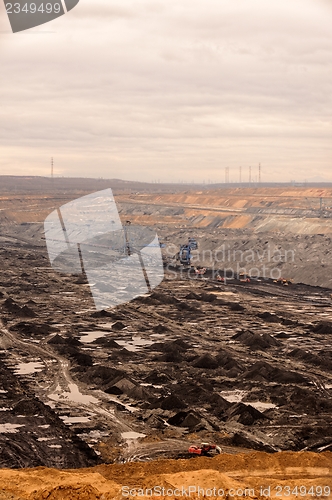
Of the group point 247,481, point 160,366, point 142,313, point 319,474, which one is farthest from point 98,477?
point 142,313

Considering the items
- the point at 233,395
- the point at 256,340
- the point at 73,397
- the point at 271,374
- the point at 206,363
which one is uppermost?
the point at 73,397

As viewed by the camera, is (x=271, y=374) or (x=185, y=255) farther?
(x=185, y=255)

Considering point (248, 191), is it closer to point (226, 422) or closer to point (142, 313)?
point (142, 313)

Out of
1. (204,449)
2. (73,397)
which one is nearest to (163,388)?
(73,397)

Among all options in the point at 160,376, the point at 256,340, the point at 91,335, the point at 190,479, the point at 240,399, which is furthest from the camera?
the point at 91,335

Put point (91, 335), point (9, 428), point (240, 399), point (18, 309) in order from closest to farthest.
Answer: point (9, 428), point (240, 399), point (91, 335), point (18, 309)

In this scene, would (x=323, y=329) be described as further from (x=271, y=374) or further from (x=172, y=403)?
(x=172, y=403)

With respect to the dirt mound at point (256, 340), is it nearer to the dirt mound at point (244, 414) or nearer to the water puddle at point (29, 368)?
the dirt mound at point (244, 414)

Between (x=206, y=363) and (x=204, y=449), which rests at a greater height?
(x=204, y=449)
